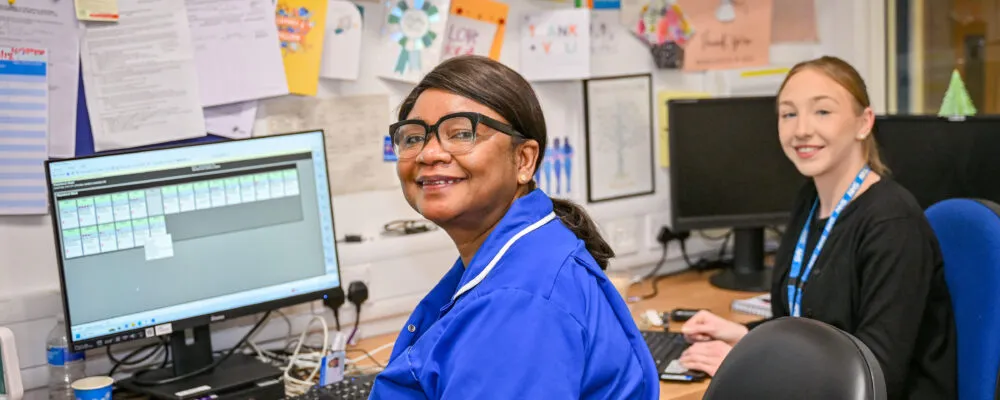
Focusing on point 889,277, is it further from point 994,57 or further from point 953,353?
point 994,57

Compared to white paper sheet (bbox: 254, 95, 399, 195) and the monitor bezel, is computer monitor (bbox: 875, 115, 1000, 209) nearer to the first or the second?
the monitor bezel

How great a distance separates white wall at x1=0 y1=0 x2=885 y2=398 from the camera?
204cm

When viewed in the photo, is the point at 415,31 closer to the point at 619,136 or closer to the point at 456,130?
the point at 619,136

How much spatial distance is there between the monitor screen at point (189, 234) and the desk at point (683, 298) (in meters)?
0.26

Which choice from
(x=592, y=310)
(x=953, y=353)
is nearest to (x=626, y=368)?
(x=592, y=310)

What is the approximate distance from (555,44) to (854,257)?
98 cm

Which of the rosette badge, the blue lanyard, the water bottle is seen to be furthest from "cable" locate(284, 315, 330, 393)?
the blue lanyard

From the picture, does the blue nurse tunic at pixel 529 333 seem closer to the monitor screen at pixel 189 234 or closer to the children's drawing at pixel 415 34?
the monitor screen at pixel 189 234

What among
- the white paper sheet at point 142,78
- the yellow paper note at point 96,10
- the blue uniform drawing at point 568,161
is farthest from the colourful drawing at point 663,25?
the yellow paper note at point 96,10

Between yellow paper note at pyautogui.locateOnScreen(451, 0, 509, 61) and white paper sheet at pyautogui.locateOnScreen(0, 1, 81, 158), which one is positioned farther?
yellow paper note at pyautogui.locateOnScreen(451, 0, 509, 61)

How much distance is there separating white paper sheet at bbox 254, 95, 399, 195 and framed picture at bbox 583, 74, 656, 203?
604 mm

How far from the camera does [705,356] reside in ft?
6.85

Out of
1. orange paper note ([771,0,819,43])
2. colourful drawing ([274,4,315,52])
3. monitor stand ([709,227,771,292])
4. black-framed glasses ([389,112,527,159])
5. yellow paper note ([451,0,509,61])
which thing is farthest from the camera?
orange paper note ([771,0,819,43])

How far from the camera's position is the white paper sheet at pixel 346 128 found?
2305 millimetres
